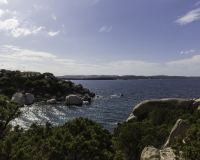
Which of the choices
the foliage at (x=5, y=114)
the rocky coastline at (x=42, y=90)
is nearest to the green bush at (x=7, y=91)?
the rocky coastline at (x=42, y=90)

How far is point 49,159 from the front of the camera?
7465 mm

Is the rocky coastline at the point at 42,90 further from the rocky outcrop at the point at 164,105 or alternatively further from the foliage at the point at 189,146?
the foliage at the point at 189,146

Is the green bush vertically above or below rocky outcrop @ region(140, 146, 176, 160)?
below

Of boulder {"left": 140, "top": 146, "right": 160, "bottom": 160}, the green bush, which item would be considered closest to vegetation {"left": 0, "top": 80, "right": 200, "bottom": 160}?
boulder {"left": 140, "top": 146, "right": 160, "bottom": 160}

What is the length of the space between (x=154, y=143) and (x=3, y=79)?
229ft

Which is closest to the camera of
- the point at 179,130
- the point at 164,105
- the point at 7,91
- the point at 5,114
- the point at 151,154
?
the point at 151,154

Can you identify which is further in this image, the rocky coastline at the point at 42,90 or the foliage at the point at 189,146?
the rocky coastline at the point at 42,90

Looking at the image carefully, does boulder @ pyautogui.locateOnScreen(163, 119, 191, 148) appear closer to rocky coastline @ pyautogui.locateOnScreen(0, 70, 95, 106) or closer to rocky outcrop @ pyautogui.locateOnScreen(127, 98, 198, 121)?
rocky outcrop @ pyautogui.locateOnScreen(127, 98, 198, 121)

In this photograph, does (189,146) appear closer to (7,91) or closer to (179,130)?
(179,130)

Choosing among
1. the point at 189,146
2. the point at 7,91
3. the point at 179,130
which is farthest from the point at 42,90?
the point at 189,146

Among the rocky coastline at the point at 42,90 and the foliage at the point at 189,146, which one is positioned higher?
the foliage at the point at 189,146

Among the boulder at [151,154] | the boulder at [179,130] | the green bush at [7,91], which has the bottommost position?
the green bush at [7,91]

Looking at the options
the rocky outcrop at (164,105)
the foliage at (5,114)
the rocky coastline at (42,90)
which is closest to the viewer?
the foliage at (5,114)

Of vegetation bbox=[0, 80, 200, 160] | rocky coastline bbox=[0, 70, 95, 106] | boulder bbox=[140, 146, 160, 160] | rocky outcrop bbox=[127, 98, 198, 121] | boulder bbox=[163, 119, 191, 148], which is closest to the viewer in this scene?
vegetation bbox=[0, 80, 200, 160]
